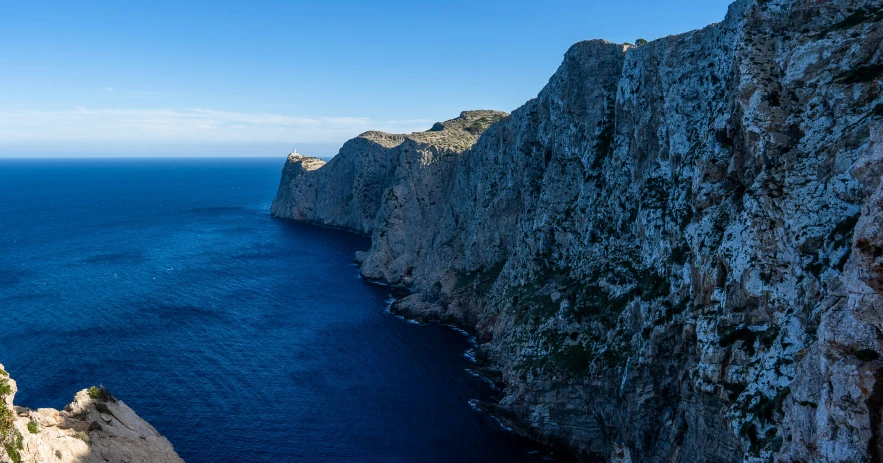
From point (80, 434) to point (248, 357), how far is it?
39175mm

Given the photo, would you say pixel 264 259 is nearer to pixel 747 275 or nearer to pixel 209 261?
pixel 209 261

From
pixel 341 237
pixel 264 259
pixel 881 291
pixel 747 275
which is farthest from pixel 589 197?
pixel 341 237

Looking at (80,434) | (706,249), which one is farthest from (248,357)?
(706,249)

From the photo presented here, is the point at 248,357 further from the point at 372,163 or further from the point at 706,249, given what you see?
the point at 372,163

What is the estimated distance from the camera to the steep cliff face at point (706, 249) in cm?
2828

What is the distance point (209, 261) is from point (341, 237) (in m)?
46.9

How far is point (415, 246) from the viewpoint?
409 ft

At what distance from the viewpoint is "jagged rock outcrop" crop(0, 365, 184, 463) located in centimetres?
3394

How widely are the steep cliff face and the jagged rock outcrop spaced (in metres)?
37.7

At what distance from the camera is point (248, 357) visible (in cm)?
7850

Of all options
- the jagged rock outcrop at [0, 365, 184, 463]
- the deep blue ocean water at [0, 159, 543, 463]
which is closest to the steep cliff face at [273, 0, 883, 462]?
the deep blue ocean water at [0, 159, 543, 463]

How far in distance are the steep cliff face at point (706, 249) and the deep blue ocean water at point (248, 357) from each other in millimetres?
10342

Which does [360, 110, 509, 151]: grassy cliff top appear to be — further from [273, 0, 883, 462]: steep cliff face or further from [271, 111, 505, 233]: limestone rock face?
[273, 0, 883, 462]: steep cliff face

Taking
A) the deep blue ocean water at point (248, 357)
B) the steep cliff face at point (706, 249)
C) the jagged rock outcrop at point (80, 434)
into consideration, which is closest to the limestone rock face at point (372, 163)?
the deep blue ocean water at point (248, 357)
